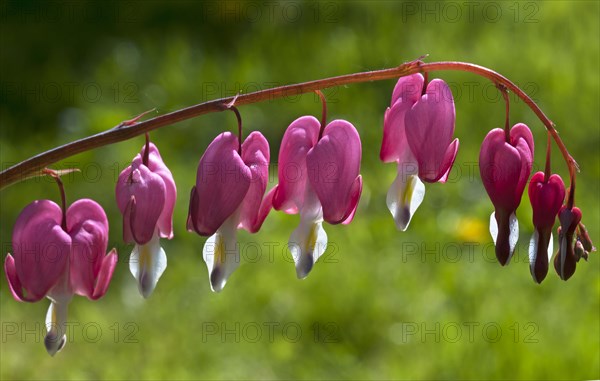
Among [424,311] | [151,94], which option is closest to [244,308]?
[424,311]

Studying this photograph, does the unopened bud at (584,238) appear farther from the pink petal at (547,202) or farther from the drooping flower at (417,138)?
the drooping flower at (417,138)

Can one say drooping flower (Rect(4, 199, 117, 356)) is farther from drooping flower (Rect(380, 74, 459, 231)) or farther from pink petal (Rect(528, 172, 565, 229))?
pink petal (Rect(528, 172, 565, 229))

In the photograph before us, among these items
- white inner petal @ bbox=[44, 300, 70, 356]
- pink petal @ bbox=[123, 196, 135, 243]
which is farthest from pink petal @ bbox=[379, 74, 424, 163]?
white inner petal @ bbox=[44, 300, 70, 356]

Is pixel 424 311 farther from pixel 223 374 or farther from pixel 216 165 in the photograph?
pixel 216 165

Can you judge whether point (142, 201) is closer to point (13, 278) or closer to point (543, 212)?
point (13, 278)

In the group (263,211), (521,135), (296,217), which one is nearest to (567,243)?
(521,135)

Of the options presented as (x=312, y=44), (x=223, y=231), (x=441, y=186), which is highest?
Result: (x=312, y=44)
